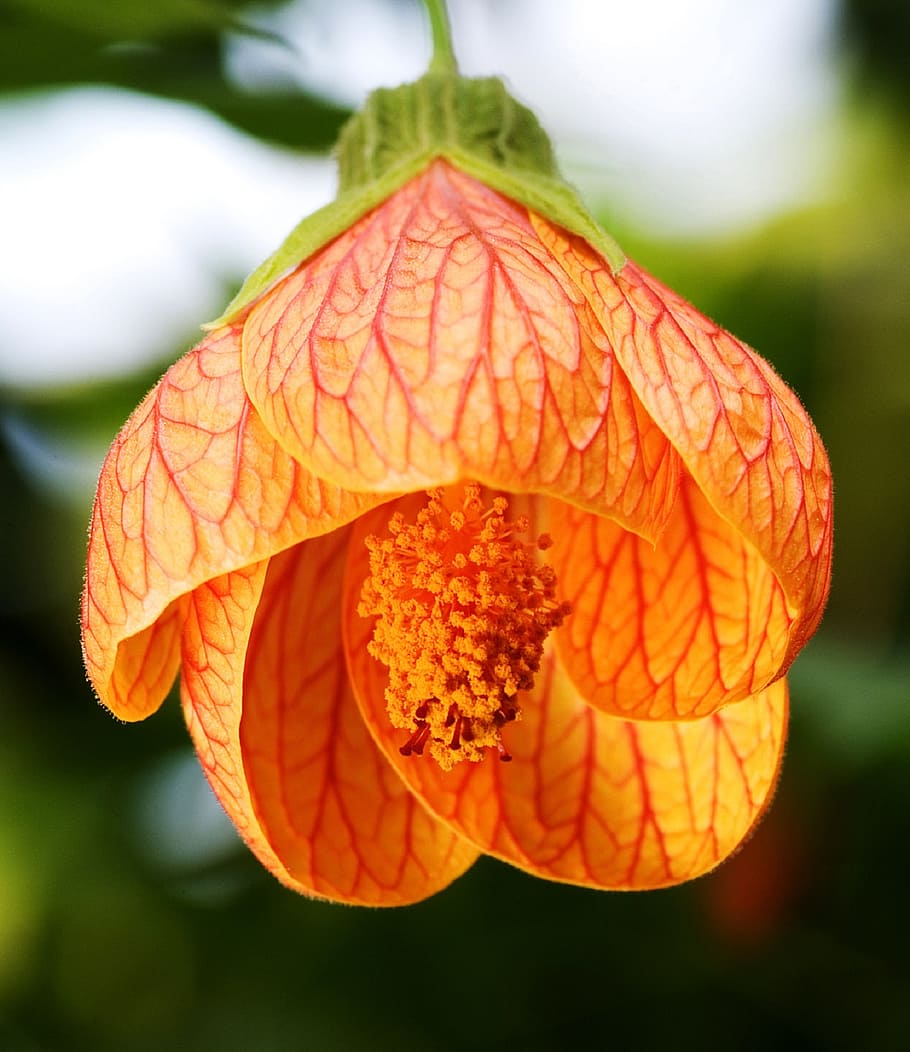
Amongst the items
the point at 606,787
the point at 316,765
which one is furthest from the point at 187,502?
the point at 606,787

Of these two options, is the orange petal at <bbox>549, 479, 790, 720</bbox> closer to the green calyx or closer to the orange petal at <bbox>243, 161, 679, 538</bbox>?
the orange petal at <bbox>243, 161, 679, 538</bbox>

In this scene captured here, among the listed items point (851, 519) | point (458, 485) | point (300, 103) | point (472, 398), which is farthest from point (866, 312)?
point (472, 398)

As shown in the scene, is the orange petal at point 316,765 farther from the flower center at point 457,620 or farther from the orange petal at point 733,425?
the orange petal at point 733,425

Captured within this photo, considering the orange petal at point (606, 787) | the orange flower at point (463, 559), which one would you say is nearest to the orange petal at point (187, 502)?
the orange flower at point (463, 559)

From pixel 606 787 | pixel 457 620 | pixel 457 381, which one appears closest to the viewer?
pixel 457 381

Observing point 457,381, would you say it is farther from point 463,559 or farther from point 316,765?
point 316,765

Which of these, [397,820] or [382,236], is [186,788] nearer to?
[397,820]

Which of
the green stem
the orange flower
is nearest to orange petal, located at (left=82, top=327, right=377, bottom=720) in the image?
the orange flower
